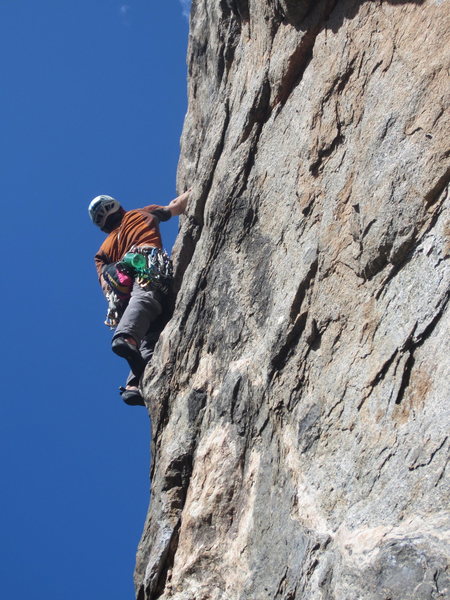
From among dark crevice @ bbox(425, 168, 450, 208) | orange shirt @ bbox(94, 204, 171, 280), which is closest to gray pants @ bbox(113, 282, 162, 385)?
orange shirt @ bbox(94, 204, 171, 280)

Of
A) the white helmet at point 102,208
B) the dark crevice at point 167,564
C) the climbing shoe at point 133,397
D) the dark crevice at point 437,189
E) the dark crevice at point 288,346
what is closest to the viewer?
the dark crevice at point 437,189

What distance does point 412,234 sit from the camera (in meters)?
5.46

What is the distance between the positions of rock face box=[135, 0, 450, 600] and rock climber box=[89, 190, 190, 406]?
1.97 ft

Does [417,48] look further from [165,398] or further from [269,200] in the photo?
[165,398]

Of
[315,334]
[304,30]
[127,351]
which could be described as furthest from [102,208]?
[315,334]

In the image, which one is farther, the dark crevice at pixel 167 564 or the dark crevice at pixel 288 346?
the dark crevice at pixel 167 564

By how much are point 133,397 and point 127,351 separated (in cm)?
68

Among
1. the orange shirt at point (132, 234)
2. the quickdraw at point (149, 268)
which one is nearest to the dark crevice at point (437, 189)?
the quickdraw at point (149, 268)

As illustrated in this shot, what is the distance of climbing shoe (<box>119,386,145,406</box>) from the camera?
945 cm

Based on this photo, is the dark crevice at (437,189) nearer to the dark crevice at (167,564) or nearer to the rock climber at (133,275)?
the dark crevice at (167,564)

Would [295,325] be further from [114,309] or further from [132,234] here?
[132,234]

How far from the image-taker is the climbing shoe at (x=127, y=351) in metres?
9.10

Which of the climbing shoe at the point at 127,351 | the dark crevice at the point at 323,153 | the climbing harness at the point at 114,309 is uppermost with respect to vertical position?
the climbing harness at the point at 114,309

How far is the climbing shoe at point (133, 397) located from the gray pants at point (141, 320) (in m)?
0.15
